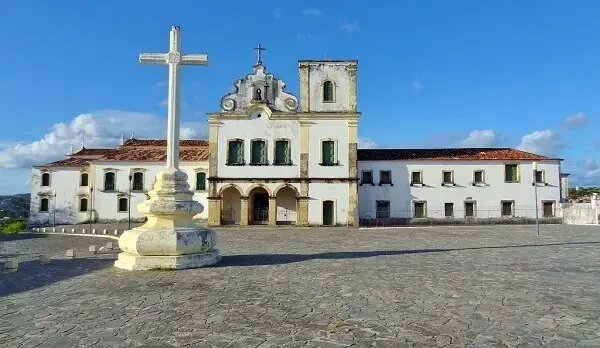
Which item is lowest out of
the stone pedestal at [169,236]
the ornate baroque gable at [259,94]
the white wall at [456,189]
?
the stone pedestal at [169,236]

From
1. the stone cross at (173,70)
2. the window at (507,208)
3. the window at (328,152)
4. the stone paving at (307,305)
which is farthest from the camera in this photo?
the window at (507,208)

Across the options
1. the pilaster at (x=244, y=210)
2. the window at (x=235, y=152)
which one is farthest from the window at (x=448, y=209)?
the window at (x=235, y=152)

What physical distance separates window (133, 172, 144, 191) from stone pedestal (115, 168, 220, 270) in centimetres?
2593

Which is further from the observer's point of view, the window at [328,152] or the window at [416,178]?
the window at [416,178]

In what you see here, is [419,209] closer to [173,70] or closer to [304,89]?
[304,89]

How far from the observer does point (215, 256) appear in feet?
30.5

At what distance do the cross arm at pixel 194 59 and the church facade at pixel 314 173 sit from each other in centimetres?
1861

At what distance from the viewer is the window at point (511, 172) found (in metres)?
30.3

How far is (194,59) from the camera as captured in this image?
374 inches

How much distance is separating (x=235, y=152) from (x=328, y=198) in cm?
724

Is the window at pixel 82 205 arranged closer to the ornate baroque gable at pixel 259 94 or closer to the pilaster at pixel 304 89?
the ornate baroque gable at pixel 259 94

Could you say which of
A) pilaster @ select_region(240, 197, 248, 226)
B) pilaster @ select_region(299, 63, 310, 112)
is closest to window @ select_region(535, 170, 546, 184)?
pilaster @ select_region(299, 63, 310, 112)

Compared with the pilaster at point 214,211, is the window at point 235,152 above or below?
above

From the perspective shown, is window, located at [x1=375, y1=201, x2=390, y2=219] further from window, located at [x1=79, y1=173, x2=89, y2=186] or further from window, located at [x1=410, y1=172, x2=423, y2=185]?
window, located at [x1=79, y1=173, x2=89, y2=186]
